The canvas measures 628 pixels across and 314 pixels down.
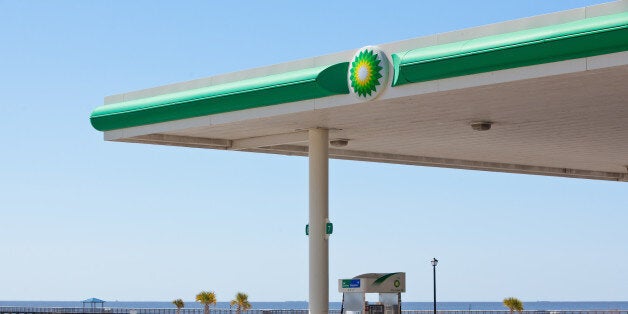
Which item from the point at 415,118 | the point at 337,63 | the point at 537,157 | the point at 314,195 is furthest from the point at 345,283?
the point at 537,157

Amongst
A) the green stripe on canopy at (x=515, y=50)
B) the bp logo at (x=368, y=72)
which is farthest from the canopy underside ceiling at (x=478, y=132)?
the green stripe on canopy at (x=515, y=50)

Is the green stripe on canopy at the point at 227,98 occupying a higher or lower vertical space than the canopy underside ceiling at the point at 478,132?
higher

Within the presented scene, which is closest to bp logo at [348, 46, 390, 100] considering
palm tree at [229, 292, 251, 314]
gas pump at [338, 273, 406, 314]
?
gas pump at [338, 273, 406, 314]

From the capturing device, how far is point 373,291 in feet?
84.7

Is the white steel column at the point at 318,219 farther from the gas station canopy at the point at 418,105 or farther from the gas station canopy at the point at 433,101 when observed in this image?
the gas station canopy at the point at 433,101

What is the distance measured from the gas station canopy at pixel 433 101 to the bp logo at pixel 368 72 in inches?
0.7

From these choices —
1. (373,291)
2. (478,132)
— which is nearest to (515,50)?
(478,132)

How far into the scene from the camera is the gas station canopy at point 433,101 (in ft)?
61.2

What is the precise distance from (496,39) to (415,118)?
4951mm

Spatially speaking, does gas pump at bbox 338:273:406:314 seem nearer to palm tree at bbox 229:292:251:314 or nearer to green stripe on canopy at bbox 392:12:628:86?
green stripe on canopy at bbox 392:12:628:86

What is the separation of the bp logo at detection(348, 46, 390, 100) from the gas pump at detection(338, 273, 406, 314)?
562 cm

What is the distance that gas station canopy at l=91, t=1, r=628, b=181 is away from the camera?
18.7m

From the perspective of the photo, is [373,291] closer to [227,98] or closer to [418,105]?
[418,105]

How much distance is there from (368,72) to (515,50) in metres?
3.46
